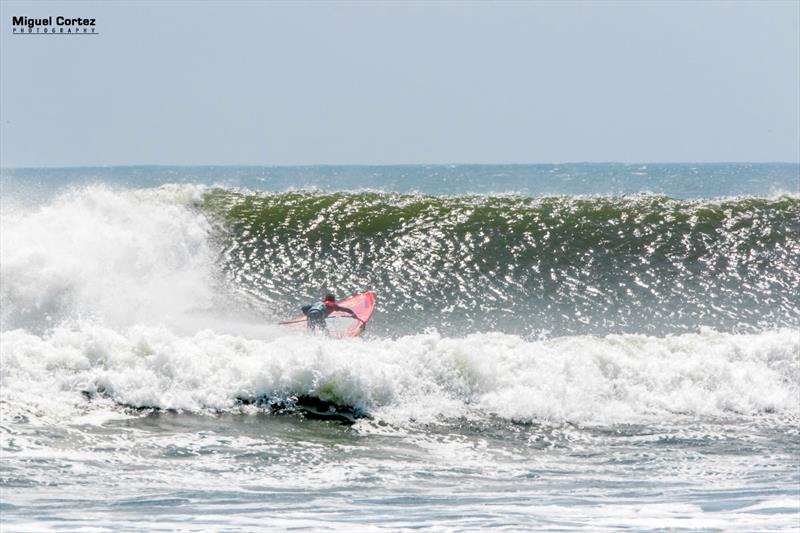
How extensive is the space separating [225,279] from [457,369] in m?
8.41

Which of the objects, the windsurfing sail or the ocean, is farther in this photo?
the windsurfing sail

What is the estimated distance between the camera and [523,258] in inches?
888

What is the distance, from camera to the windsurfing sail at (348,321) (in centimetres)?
1689

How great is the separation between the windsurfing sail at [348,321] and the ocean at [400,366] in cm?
32

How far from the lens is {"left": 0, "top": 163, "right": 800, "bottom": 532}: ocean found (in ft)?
31.2

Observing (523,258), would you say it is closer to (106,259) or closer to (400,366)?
(400,366)

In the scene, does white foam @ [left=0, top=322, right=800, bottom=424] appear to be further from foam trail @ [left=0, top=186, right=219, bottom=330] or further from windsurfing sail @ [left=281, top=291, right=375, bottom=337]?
foam trail @ [left=0, top=186, right=219, bottom=330]

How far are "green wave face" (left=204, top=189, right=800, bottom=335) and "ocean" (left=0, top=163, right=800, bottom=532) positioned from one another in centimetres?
9

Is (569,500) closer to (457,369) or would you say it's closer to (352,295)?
(457,369)

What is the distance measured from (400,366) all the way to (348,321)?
11.5ft

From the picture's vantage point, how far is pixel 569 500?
950cm

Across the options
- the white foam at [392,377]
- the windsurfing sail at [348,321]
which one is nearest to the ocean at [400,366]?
the white foam at [392,377]

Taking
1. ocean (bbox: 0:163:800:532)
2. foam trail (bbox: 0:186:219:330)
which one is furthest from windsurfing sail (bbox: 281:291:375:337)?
foam trail (bbox: 0:186:219:330)

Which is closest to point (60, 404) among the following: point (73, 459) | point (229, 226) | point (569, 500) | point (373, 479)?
point (73, 459)
